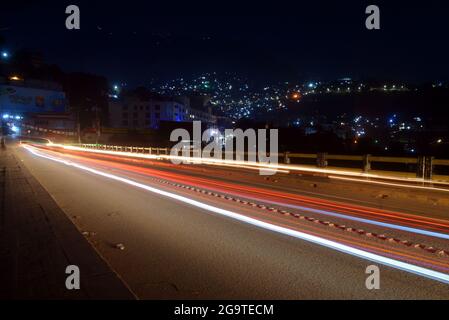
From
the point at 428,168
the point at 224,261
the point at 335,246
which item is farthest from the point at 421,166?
the point at 224,261

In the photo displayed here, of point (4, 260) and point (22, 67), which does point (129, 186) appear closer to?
point (4, 260)

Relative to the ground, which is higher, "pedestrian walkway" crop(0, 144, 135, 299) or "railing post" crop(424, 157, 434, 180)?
"railing post" crop(424, 157, 434, 180)

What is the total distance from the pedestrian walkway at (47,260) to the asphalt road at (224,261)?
323 mm

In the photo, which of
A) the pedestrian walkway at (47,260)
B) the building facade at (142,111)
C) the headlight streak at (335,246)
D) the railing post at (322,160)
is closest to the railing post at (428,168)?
the railing post at (322,160)

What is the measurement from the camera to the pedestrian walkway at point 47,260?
14.3 feet

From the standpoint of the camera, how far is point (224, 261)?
18.7 ft

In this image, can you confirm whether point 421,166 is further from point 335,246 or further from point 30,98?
point 30,98

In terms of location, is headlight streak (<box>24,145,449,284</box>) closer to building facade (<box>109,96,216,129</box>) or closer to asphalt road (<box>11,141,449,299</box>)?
asphalt road (<box>11,141,449,299</box>)

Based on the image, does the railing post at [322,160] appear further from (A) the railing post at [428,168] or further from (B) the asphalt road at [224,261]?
(B) the asphalt road at [224,261]

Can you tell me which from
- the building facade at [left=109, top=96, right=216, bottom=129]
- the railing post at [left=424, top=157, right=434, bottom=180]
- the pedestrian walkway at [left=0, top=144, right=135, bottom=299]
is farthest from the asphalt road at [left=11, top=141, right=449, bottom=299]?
the building facade at [left=109, top=96, right=216, bottom=129]

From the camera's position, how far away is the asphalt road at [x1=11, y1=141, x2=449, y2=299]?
15.1ft

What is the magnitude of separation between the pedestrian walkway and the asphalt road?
1.06 feet
